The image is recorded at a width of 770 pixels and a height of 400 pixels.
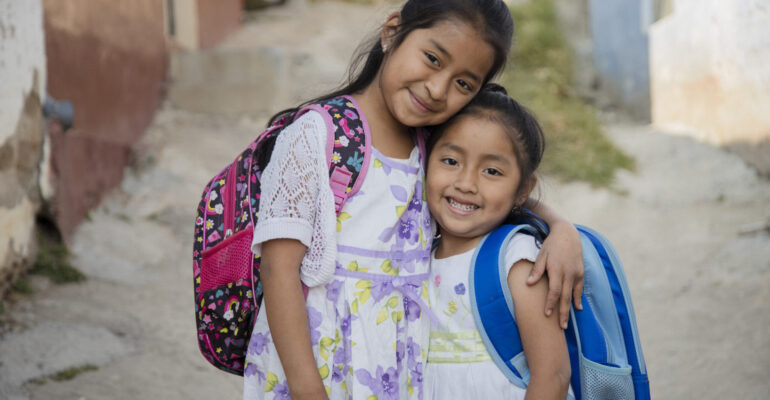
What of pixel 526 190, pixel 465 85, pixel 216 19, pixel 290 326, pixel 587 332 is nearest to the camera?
pixel 290 326

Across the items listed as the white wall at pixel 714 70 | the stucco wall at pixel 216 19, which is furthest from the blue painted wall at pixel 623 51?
the stucco wall at pixel 216 19

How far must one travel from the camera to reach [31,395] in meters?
2.32

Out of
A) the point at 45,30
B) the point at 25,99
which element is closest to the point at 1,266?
the point at 25,99

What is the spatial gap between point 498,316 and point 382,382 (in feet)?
1.01

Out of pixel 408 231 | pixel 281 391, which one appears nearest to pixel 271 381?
pixel 281 391

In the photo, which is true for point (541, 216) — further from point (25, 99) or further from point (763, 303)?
point (25, 99)

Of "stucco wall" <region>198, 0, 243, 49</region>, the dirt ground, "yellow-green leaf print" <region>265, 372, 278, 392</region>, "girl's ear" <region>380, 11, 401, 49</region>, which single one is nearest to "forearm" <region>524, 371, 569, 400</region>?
"yellow-green leaf print" <region>265, 372, 278, 392</region>

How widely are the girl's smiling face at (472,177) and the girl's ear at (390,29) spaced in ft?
0.90

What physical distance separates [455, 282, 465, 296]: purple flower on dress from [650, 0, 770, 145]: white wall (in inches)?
166

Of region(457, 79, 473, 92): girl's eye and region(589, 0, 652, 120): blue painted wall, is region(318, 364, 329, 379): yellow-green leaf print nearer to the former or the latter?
region(457, 79, 473, 92): girl's eye

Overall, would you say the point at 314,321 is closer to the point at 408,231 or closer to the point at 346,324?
the point at 346,324

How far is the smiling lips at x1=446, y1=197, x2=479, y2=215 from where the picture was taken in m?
1.58

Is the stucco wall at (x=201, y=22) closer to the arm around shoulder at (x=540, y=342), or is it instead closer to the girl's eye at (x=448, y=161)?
the girl's eye at (x=448, y=161)

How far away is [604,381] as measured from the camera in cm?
144
